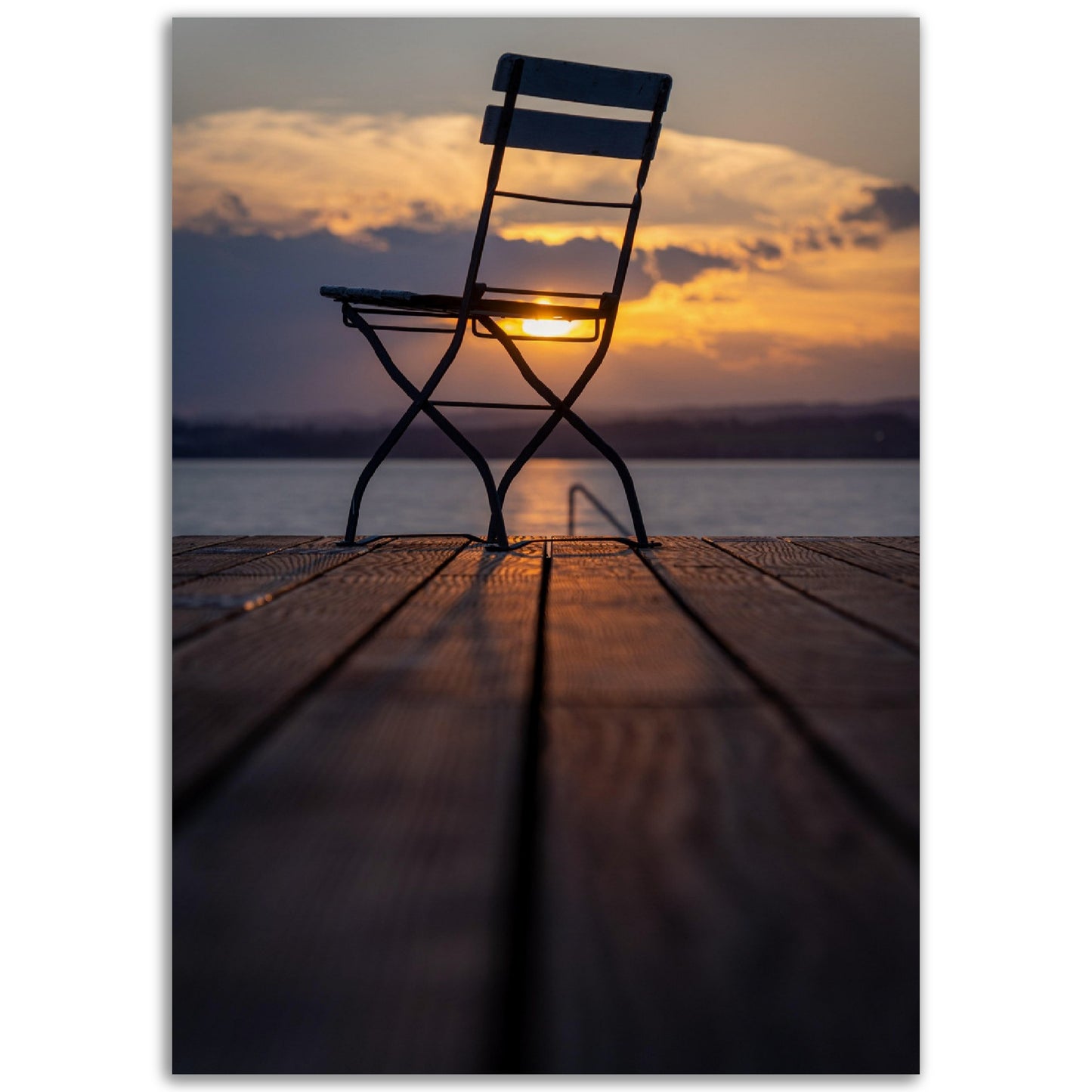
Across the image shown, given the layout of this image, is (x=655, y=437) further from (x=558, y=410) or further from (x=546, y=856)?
(x=546, y=856)

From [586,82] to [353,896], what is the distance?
2130 millimetres

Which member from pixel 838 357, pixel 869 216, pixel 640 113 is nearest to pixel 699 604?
pixel 640 113

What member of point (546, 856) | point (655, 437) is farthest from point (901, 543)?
point (655, 437)

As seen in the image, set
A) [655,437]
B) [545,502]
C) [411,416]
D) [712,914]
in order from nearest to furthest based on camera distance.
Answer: [712,914]
[411,416]
[655,437]
[545,502]

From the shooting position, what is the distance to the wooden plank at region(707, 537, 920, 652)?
4.46 feet

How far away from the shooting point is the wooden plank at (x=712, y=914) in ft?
1.58

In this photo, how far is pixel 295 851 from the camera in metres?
0.63

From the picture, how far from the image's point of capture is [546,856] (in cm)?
62

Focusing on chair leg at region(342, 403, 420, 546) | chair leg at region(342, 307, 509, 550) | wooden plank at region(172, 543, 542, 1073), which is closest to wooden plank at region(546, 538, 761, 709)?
wooden plank at region(172, 543, 542, 1073)

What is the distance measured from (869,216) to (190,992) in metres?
3.13

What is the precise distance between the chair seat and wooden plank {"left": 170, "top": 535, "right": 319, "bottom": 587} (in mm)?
614

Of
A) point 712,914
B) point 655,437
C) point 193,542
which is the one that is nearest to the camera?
point 712,914
